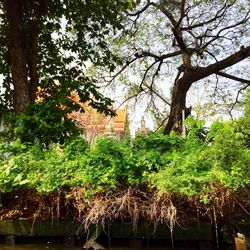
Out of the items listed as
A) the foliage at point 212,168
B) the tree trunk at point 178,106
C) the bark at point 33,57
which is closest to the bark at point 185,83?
the tree trunk at point 178,106

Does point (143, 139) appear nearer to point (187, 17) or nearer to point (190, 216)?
point (190, 216)

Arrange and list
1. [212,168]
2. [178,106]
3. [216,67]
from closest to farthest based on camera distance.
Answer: [212,168]
[216,67]
[178,106]

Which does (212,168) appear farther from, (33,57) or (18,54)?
(33,57)

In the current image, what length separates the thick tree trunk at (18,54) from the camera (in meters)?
9.11

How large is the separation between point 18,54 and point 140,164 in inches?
187

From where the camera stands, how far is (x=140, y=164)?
6.27 metres

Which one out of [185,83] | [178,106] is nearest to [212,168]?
[178,106]

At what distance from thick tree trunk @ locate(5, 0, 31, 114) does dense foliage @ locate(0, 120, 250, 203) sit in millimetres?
1986

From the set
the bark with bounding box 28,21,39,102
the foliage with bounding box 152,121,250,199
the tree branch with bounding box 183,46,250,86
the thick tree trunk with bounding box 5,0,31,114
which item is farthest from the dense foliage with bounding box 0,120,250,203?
the tree branch with bounding box 183,46,250,86

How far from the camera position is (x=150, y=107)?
17.4 metres

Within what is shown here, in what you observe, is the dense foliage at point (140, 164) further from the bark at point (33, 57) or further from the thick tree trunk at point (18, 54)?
the bark at point (33, 57)

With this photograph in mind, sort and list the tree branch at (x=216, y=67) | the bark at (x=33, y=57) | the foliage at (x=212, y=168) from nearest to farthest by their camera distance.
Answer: the foliage at (x=212, y=168), the bark at (x=33, y=57), the tree branch at (x=216, y=67)

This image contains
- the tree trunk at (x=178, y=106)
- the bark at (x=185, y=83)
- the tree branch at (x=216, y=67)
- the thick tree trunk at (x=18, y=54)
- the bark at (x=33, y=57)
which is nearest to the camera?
the thick tree trunk at (x=18, y=54)

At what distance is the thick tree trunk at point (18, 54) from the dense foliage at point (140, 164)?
6.51 ft
